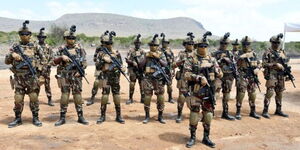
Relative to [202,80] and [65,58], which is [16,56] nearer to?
[65,58]

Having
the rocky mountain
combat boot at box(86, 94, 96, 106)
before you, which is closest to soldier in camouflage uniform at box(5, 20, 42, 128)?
combat boot at box(86, 94, 96, 106)

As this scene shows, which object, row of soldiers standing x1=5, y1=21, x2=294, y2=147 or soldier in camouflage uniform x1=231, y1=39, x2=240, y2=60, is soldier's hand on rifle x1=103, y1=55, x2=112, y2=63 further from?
soldier in camouflage uniform x1=231, y1=39, x2=240, y2=60

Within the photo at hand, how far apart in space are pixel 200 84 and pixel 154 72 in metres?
2.01

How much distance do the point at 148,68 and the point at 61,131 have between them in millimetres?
2752

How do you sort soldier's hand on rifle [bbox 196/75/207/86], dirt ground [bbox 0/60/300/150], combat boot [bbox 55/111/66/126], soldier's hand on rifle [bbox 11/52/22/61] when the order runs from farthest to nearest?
combat boot [bbox 55/111/66/126] < soldier's hand on rifle [bbox 11/52/22/61] < dirt ground [bbox 0/60/300/150] < soldier's hand on rifle [bbox 196/75/207/86]

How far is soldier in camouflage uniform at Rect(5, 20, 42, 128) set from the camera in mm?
7934

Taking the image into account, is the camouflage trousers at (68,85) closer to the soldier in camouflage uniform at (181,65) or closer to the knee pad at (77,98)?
the knee pad at (77,98)

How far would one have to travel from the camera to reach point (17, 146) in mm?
6750

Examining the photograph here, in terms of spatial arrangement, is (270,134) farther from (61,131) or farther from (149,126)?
(61,131)

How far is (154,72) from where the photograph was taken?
877cm

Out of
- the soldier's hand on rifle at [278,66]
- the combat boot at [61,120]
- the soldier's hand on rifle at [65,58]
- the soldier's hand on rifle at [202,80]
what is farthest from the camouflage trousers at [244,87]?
the combat boot at [61,120]

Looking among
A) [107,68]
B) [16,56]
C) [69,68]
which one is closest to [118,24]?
[107,68]

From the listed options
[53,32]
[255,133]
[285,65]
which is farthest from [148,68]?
[53,32]

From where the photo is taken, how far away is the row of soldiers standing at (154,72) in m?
7.26
